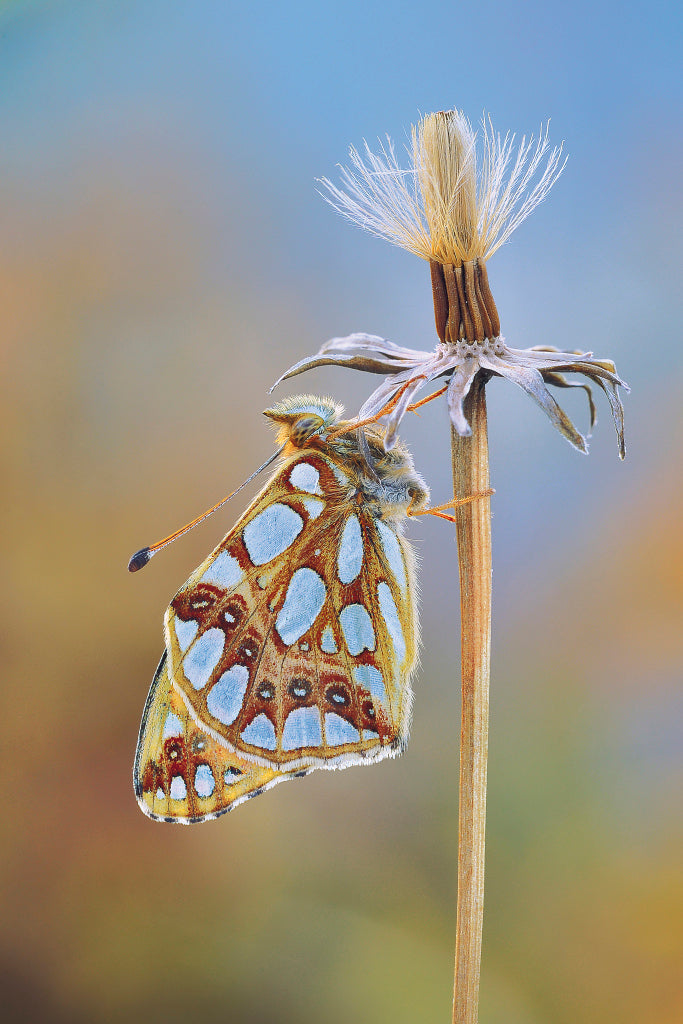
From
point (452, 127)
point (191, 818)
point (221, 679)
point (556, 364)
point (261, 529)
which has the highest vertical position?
point (452, 127)

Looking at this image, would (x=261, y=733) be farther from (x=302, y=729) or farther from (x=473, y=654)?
Result: (x=473, y=654)

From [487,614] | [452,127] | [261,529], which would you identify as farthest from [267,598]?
[452,127]

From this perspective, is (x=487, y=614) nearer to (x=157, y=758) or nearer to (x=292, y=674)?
(x=292, y=674)

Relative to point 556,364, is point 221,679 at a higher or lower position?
lower

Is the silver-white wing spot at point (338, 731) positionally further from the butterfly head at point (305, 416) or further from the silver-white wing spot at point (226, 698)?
the butterfly head at point (305, 416)

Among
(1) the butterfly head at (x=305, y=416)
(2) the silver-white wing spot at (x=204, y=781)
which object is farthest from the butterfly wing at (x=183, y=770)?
(1) the butterfly head at (x=305, y=416)

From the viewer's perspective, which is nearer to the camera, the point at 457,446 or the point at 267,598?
the point at 457,446

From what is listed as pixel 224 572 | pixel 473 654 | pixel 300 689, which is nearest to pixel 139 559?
pixel 224 572
